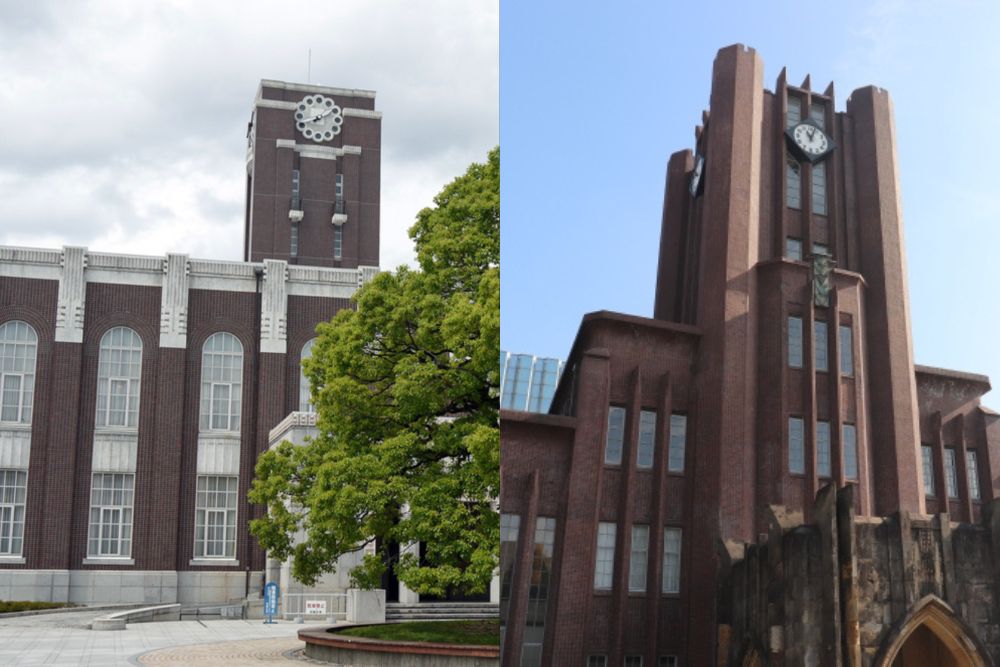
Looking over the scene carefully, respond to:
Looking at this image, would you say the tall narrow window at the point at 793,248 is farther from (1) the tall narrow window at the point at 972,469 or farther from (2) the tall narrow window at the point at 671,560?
(2) the tall narrow window at the point at 671,560

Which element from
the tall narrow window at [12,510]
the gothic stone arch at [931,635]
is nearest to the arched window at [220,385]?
the tall narrow window at [12,510]

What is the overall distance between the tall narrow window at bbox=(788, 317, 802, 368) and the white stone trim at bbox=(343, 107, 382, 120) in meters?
24.5

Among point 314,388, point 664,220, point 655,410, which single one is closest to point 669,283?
point 664,220

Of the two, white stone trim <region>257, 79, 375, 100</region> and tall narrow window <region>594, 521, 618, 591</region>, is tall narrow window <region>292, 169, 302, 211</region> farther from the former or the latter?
tall narrow window <region>594, 521, 618, 591</region>

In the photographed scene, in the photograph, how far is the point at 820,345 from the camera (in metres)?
9.00

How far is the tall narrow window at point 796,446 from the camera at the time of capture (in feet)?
27.5

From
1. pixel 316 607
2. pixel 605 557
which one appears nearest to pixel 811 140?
pixel 605 557

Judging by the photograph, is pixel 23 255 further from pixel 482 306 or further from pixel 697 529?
pixel 697 529

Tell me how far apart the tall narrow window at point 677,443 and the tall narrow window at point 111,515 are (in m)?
15.4

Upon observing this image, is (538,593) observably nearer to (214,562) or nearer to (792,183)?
(792,183)

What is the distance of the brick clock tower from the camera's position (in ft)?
105

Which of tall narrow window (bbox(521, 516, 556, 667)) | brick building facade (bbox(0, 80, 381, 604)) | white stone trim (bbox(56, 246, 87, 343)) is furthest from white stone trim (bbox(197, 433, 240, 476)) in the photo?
tall narrow window (bbox(521, 516, 556, 667))

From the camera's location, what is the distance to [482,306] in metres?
8.98

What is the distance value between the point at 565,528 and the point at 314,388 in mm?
4869
